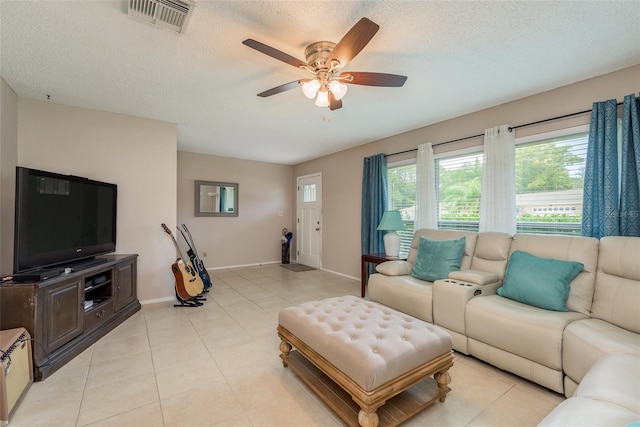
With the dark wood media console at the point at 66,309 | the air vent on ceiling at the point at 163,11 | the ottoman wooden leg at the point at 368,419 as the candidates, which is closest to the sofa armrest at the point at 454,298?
the ottoman wooden leg at the point at 368,419

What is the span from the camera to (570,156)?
8.60 ft

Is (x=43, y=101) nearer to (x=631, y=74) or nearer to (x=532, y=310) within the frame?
(x=532, y=310)

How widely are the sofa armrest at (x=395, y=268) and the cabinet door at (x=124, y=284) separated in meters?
2.91

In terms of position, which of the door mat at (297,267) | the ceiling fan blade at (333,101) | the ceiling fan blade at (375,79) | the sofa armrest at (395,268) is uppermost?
the ceiling fan blade at (375,79)

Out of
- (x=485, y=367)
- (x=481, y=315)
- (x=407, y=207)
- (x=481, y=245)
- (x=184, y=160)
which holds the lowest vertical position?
(x=485, y=367)

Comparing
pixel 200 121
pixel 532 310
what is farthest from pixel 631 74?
pixel 200 121

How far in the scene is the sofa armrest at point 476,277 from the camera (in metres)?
2.44

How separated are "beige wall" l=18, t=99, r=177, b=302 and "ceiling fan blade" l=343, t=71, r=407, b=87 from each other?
2.83 metres

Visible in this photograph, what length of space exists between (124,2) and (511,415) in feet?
10.9

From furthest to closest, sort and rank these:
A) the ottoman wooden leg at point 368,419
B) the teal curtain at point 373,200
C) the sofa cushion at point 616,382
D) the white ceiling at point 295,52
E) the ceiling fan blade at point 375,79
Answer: the teal curtain at point 373,200 < the ceiling fan blade at point 375,79 < the white ceiling at point 295,52 < the ottoman wooden leg at point 368,419 < the sofa cushion at point 616,382

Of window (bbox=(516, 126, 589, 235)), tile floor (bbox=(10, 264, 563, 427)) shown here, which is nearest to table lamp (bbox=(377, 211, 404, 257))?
window (bbox=(516, 126, 589, 235))

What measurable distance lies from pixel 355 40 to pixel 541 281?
2.21 meters

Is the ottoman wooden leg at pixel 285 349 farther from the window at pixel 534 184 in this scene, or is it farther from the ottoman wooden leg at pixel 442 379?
the window at pixel 534 184

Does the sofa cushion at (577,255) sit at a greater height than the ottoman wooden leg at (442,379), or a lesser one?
greater
